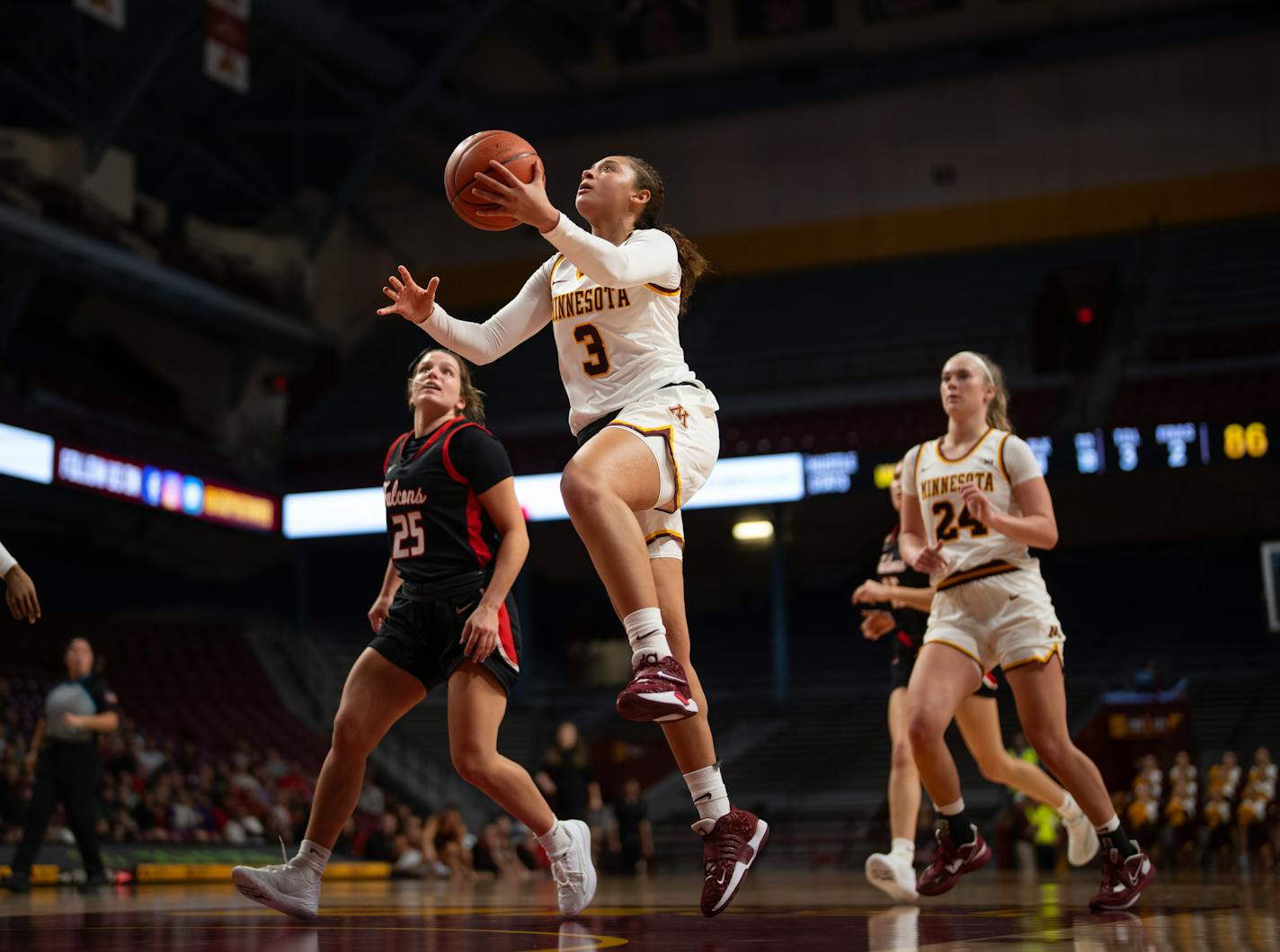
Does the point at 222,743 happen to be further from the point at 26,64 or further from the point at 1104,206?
the point at 1104,206

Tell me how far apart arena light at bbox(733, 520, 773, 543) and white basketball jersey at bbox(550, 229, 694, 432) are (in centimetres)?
1972

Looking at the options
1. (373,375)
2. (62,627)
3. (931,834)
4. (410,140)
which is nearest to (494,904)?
(931,834)

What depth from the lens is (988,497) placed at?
20.6 feet

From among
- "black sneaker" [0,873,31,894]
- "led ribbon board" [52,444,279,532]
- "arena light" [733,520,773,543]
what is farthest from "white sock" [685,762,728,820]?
Result: "arena light" [733,520,773,543]

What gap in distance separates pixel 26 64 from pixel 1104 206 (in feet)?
62.9

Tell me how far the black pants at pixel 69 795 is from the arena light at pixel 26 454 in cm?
1123

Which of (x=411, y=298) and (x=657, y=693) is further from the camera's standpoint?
(x=411, y=298)

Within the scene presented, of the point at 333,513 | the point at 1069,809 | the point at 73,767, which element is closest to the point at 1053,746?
the point at 1069,809

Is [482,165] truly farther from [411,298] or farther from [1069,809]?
[1069,809]

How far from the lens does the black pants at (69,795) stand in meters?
9.90

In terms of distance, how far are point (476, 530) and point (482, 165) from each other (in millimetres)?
1545

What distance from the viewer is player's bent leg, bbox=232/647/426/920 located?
17.3ft

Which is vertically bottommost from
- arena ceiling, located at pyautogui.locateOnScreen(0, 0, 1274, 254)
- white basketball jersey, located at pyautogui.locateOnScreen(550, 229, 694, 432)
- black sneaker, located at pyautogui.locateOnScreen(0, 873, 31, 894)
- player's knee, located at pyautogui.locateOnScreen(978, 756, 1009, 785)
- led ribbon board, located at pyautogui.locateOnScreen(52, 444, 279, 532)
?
black sneaker, located at pyautogui.locateOnScreen(0, 873, 31, 894)

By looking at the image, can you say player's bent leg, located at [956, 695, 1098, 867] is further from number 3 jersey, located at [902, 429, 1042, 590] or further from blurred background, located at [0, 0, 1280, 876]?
blurred background, located at [0, 0, 1280, 876]
